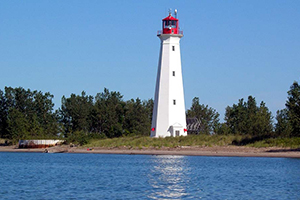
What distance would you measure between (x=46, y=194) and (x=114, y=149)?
98.9 feet

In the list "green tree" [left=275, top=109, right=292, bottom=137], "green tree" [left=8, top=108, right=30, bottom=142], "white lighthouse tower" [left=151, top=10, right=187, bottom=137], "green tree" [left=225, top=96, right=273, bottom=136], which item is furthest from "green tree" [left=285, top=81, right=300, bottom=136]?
"green tree" [left=8, top=108, right=30, bottom=142]

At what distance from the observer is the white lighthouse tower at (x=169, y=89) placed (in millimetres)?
54688

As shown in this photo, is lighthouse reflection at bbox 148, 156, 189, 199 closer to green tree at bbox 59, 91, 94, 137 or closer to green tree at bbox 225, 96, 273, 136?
green tree at bbox 225, 96, 273, 136

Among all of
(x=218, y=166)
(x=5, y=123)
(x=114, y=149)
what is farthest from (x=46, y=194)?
(x=5, y=123)

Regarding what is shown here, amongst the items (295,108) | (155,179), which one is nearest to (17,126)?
(295,108)

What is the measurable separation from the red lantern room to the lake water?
16015 millimetres

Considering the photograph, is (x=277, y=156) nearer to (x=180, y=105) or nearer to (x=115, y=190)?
(x=180, y=105)

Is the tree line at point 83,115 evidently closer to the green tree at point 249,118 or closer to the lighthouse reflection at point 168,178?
the green tree at point 249,118

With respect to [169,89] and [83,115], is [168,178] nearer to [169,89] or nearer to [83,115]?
[169,89]

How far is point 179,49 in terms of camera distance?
182 feet

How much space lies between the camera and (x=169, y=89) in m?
54.5

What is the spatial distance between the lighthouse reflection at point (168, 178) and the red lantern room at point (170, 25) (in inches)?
584

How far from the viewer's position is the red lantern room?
55.4m

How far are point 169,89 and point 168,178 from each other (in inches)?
912
